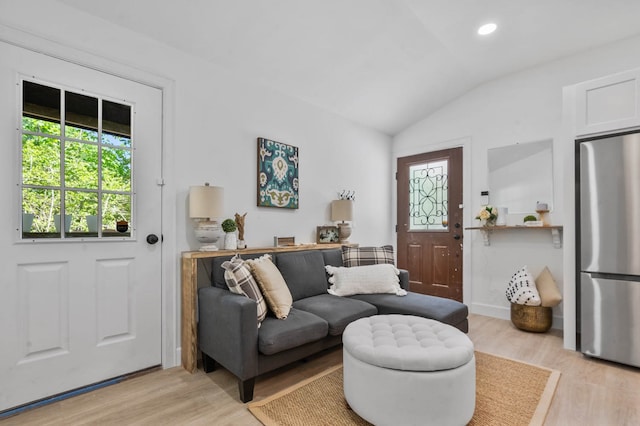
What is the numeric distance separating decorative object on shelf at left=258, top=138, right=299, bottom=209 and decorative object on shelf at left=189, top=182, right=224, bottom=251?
0.64 meters

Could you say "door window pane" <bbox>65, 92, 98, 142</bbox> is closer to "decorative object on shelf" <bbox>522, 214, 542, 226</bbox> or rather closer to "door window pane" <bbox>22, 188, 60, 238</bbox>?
"door window pane" <bbox>22, 188, 60, 238</bbox>

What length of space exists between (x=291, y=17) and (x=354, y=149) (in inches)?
78.1

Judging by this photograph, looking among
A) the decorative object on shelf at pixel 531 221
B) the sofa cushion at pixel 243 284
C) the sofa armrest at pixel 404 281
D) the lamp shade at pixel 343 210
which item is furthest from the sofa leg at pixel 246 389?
the decorative object on shelf at pixel 531 221

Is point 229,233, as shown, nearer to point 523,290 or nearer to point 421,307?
point 421,307

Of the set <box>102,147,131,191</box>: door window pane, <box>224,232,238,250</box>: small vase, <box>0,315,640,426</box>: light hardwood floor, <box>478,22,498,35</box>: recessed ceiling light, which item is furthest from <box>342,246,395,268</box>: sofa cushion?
<box>478,22,498,35</box>: recessed ceiling light

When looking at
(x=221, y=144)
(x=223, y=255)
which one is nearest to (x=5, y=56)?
(x=221, y=144)

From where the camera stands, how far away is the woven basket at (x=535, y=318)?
315 centimetres

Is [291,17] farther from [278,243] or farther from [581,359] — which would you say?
[581,359]

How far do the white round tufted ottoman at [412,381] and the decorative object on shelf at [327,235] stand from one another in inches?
76.9

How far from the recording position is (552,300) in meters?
3.14

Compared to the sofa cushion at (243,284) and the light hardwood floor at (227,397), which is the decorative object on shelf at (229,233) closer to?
the sofa cushion at (243,284)

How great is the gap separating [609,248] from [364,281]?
1968mm

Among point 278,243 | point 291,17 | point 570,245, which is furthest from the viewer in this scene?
point 278,243

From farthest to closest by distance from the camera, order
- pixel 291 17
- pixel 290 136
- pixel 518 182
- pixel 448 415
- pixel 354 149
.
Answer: pixel 354 149 < pixel 518 182 < pixel 290 136 < pixel 291 17 < pixel 448 415
